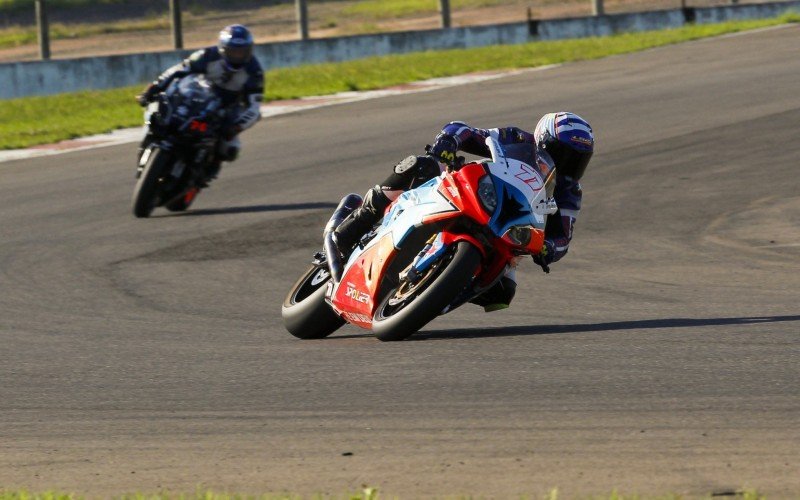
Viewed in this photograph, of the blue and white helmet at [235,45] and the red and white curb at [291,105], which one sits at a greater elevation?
the blue and white helmet at [235,45]

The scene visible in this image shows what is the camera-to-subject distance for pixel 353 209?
7.74m

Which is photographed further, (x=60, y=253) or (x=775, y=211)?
(x=775, y=211)

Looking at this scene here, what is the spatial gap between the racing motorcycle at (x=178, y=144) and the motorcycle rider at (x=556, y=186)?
563 cm

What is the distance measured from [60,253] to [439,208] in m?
5.09

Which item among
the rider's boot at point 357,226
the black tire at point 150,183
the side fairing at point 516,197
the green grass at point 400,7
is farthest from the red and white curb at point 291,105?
the green grass at point 400,7

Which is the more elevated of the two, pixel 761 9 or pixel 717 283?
pixel 761 9

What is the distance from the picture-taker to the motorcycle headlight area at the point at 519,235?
6.96 m

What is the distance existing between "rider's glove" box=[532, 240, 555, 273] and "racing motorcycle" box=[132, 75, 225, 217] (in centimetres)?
616

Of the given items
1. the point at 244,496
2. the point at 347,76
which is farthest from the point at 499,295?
the point at 347,76

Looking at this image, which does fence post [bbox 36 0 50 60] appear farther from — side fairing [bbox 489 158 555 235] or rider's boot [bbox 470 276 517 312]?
side fairing [bbox 489 158 555 235]

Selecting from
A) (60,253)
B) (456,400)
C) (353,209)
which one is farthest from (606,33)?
(456,400)

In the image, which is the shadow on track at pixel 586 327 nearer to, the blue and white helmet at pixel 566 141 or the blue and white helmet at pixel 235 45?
the blue and white helmet at pixel 566 141

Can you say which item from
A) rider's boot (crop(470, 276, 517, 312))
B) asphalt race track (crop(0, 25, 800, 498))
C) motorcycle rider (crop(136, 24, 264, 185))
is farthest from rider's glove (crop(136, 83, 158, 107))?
rider's boot (crop(470, 276, 517, 312))

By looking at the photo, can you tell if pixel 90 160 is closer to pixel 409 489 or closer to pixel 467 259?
pixel 467 259
